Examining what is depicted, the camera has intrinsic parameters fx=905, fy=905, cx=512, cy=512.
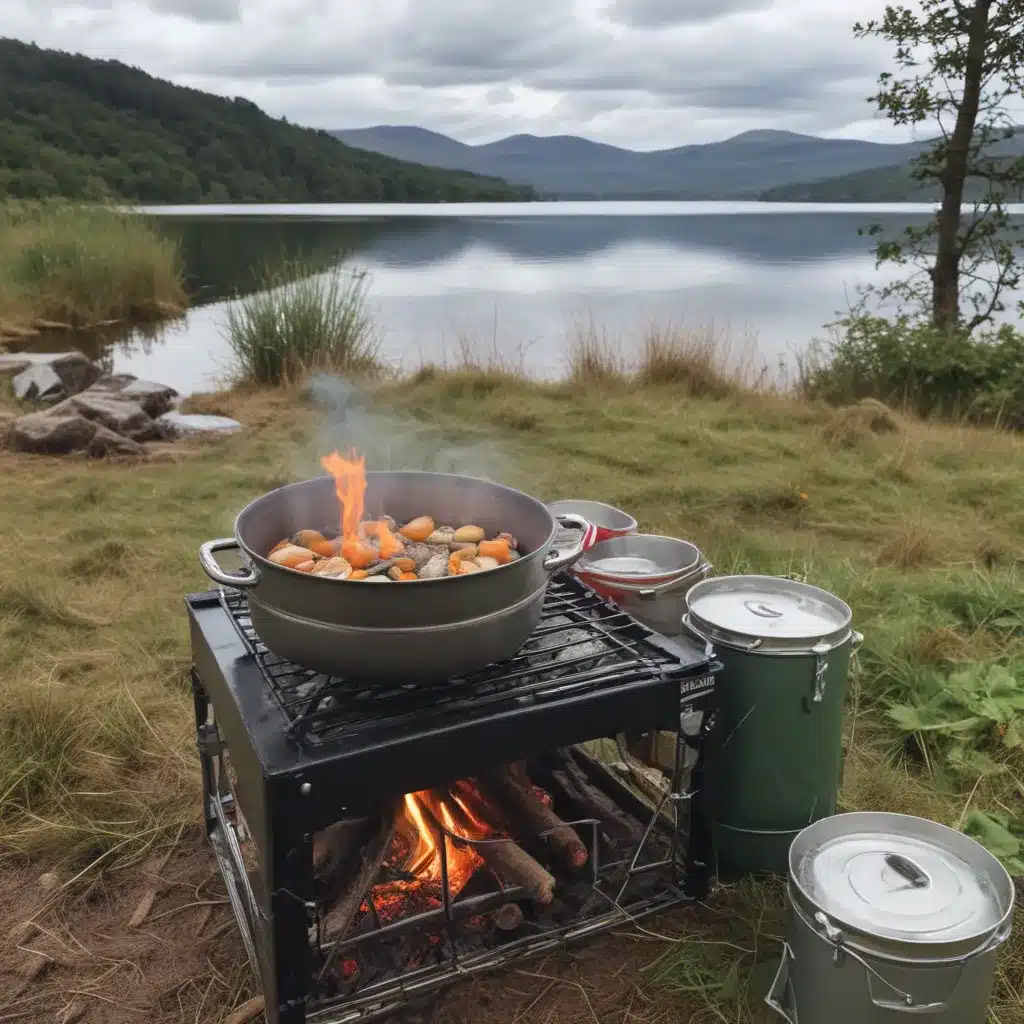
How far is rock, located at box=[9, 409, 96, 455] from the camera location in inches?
275

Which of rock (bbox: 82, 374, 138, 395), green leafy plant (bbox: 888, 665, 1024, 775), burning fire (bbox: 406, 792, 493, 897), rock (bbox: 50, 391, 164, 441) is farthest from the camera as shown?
rock (bbox: 82, 374, 138, 395)

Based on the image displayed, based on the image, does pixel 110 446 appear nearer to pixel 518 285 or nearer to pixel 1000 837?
pixel 1000 837

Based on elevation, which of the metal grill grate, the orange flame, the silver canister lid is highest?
the orange flame

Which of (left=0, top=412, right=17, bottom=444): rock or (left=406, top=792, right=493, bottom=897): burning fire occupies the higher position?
(left=406, top=792, right=493, bottom=897): burning fire

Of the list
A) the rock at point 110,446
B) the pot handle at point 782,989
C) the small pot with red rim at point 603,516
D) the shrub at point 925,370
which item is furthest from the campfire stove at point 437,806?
the shrub at point 925,370

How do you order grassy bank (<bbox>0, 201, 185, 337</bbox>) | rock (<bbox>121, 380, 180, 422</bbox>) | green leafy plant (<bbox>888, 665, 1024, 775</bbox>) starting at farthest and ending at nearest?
grassy bank (<bbox>0, 201, 185, 337</bbox>)
rock (<bbox>121, 380, 180, 422</bbox>)
green leafy plant (<bbox>888, 665, 1024, 775</bbox>)

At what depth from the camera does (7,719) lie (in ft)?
9.80

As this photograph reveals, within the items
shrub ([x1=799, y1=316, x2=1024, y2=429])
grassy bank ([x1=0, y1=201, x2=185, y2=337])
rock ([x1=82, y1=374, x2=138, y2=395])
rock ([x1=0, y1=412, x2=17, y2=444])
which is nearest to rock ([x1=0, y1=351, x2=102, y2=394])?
rock ([x1=82, y1=374, x2=138, y2=395])

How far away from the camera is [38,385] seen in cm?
919

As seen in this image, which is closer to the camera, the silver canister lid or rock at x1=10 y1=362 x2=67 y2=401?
the silver canister lid

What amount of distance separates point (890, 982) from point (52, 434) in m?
7.00

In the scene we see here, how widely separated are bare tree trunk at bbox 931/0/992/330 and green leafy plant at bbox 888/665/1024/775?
7319 millimetres

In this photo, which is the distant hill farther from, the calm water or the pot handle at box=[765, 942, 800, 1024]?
the pot handle at box=[765, 942, 800, 1024]

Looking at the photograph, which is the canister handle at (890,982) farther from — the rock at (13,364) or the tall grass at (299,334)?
the rock at (13,364)
